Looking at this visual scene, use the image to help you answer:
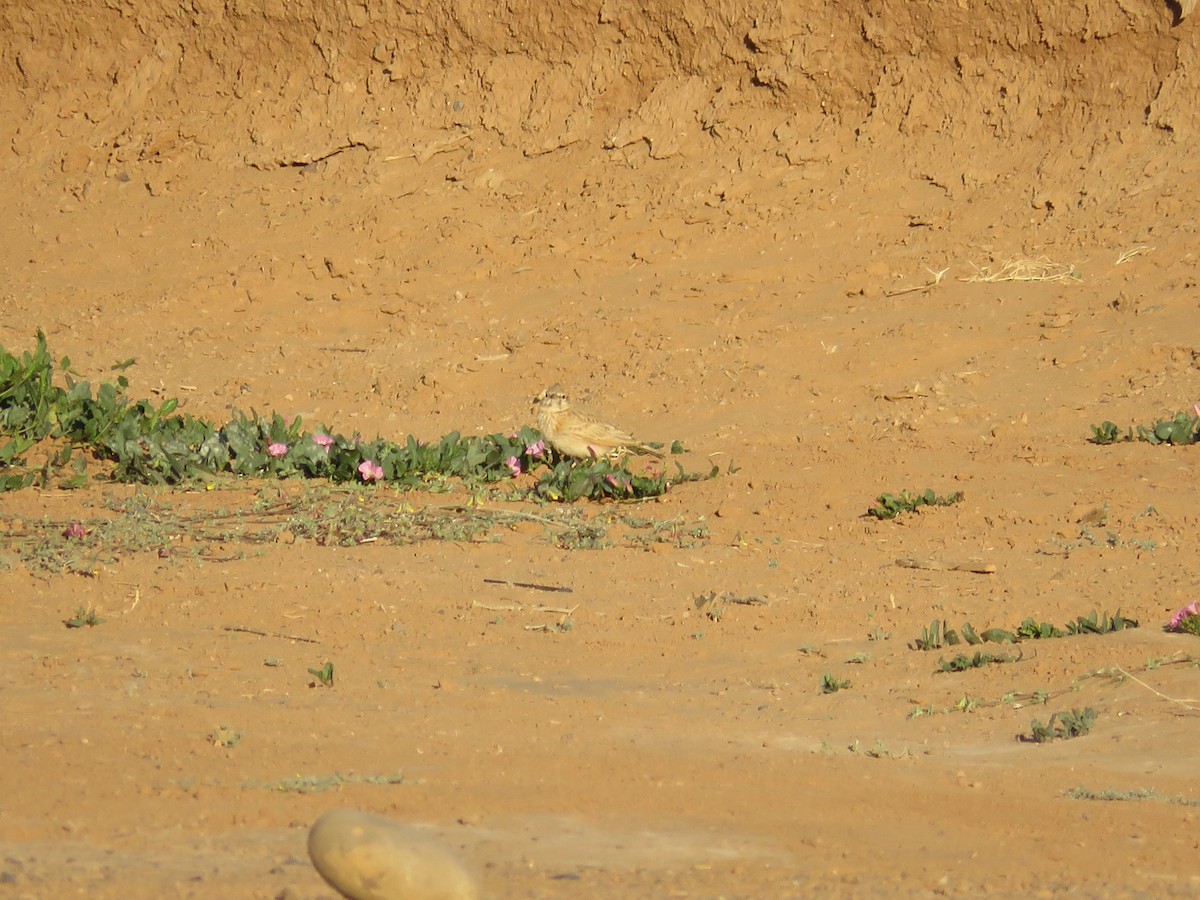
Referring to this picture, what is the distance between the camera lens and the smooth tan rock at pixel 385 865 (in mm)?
3160

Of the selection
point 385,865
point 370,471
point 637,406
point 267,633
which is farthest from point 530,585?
point 637,406

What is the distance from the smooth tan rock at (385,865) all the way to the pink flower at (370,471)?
19.2ft

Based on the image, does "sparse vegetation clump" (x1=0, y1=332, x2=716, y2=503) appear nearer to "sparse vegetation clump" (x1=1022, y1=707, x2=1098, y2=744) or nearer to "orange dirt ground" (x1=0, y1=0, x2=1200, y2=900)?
"orange dirt ground" (x1=0, y1=0, x2=1200, y2=900)

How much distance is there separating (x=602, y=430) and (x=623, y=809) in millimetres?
5352

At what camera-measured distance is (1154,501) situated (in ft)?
27.1

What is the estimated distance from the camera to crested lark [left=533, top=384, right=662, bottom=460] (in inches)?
369

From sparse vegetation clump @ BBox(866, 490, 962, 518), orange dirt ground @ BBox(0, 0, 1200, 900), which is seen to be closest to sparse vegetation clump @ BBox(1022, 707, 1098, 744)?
orange dirt ground @ BBox(0, 0, 1200, 900)

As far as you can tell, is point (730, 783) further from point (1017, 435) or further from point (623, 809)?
point (1017, 435)

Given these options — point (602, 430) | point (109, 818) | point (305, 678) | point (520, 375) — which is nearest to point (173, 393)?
point (520, 375)

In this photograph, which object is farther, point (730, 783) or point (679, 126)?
point (679, 126)

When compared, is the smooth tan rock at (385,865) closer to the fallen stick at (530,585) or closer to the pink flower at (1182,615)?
the pink flower at (1182,615)

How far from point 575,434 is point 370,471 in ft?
3.86

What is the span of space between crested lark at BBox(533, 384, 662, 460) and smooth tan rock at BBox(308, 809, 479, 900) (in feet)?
20.0

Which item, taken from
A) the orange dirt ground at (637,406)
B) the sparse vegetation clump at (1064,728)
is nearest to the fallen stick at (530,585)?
the orange dirt ground at (637,406)
